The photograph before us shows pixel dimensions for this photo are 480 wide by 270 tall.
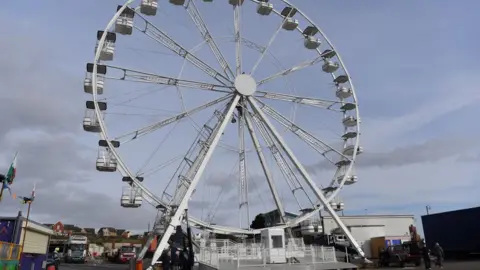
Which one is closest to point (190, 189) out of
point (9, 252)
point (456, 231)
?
point (9, 252)

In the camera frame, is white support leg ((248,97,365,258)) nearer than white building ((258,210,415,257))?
Yes

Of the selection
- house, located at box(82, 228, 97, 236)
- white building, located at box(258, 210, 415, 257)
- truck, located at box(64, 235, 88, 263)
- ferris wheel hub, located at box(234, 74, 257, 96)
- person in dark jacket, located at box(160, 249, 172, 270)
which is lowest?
person in dark jacket, located at box(160, 249, 172, 270)

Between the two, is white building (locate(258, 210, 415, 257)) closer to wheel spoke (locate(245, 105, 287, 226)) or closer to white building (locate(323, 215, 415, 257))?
white building (locate(323, 215, 415, 257))

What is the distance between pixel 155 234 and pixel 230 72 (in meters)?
11.7

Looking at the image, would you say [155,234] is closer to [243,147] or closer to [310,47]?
[243,147]

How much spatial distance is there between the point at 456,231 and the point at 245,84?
2179 cm

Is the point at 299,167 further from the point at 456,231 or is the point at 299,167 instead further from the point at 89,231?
the point at 89,231

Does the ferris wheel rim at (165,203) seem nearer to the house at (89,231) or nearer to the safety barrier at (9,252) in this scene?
the safety barrier at (9,252)

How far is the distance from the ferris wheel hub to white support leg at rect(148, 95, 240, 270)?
1.79 feet

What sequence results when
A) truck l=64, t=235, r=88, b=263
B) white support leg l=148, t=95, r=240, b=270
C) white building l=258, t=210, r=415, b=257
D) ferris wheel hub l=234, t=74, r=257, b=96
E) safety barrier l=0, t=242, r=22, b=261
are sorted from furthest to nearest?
truck l=64, t=235, r=88, b=263
white building l=258, t=210, r=415, b=257
ferris wheel hub l=234, t=74, r=257, b=96
white support leg l=148, t=95, r=240, b=270
safety barrier l=0, t=242, r=22, b=261

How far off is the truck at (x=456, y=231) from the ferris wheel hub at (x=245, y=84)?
798 inches

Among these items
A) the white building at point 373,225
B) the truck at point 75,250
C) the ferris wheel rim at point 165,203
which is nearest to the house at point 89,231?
the truck at point 75,250

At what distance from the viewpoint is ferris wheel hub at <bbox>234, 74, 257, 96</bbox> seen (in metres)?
28.4

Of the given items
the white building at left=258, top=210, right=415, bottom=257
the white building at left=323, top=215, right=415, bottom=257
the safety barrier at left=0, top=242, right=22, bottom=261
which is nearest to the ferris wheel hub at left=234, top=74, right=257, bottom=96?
the safety barrier at left=0, top=242, right=22, bottom=261
